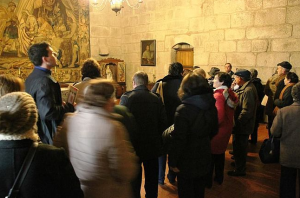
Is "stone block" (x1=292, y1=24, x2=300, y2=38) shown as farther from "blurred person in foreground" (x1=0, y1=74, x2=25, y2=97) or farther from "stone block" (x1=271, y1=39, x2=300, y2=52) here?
"blurred person in foreground" (x1=0, y1=74, x2=25, y2=97)

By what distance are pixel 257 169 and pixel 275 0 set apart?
16.1ft

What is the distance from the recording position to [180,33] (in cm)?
980

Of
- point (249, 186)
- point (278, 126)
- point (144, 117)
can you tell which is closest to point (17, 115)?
point (144, 117)

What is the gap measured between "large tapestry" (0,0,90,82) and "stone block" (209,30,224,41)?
5.29 m

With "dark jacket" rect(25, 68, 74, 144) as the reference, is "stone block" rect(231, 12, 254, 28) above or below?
above

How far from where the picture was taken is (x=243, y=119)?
403 cm

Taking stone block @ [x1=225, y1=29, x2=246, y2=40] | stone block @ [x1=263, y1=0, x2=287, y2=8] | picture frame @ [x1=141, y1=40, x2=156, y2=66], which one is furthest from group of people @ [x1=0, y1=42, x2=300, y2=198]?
picture frame @ [x1=141, y1=40, x2=156, y2=66]

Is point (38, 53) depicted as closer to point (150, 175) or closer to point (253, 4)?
point (150, 175)

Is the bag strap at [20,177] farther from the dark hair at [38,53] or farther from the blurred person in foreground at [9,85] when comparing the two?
the dark hair at [38,53]

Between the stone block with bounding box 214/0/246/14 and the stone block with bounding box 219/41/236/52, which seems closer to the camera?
the stone block with bounding box 214/0/246/14

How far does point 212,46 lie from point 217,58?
0.44 m

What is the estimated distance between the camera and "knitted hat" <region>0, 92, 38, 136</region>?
4.41ft

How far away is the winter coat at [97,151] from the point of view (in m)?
1.62

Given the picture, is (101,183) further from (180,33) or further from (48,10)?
(48,10)
